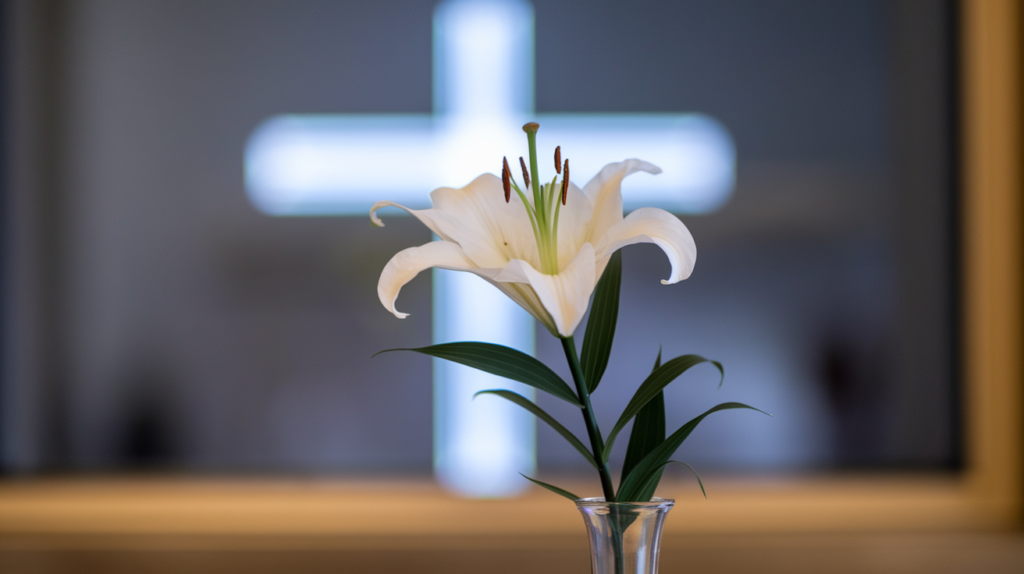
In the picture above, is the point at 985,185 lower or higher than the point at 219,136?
lower

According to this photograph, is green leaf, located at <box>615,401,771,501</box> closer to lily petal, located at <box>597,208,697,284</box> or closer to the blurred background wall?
lily petal, located at <box>597,208,697,284</box>

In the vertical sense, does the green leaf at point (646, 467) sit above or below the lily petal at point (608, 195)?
below

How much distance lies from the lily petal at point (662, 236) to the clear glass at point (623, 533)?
126mm

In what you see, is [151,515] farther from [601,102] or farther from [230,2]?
[601,102]

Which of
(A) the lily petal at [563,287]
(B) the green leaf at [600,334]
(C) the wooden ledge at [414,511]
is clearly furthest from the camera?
(C) the wooden ledge at [414,511]

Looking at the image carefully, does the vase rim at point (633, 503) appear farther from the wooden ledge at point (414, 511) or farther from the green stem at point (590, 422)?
the wooden ledge at point (414, 511)

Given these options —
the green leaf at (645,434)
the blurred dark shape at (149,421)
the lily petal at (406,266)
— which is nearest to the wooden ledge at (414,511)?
the blurred dark shape at (149,421)

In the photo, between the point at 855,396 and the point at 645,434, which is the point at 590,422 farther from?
the point at 855,396

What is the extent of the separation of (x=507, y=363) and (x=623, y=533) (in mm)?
114

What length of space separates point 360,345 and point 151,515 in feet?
1.71

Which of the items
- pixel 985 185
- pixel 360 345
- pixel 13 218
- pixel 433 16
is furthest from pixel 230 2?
pixel 985 185

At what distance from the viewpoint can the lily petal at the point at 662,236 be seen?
42 centimetres

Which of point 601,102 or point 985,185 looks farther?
point 601,102

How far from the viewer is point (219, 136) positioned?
5.20 feet
